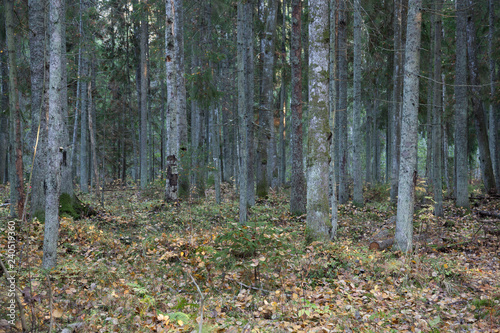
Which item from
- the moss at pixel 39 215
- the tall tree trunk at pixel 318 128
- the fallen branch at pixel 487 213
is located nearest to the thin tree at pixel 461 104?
the fallen branch at pixel 487 213

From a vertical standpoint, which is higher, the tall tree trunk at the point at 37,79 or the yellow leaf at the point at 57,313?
the tall tree trunk at the point at 37,79

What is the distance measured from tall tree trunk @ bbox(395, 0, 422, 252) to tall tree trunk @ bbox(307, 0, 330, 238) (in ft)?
5.42

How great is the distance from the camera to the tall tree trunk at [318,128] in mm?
7320

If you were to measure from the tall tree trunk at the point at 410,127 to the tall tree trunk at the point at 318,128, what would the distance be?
65.0 inches

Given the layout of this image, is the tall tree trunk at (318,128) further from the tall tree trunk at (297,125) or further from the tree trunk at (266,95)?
the tree trunk at (266,95)

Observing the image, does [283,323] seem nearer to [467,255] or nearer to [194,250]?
[194,250]

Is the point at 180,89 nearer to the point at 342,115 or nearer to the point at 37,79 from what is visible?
the point at 37,79

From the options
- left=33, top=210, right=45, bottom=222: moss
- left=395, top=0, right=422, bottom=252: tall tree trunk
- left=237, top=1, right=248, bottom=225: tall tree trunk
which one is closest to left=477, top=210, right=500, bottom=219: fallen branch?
left=395, top=0, right=422, bottom=252: tall tree trunk

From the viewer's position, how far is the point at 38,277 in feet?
16.2

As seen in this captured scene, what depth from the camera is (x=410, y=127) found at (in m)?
7.02

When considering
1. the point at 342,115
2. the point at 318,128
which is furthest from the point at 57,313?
the point at 342,115

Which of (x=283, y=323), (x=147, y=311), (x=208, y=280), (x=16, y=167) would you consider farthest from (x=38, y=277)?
(x=16, y=167)

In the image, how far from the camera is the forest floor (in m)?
4.07

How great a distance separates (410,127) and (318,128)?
78.0 inches
